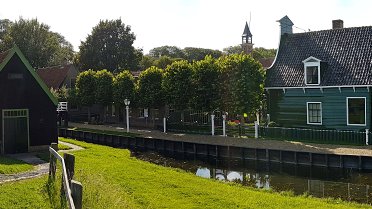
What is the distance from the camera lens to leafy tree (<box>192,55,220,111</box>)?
32.1 m

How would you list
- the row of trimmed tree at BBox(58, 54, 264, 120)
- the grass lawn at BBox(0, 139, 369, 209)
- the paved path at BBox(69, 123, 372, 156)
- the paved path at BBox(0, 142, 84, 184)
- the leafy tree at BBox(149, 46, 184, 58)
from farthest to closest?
the leafy tree at BBox(149, 46, 184, 58) < the row of trimmed tree at BBox(58, 54, 264, 120) < the paved path at BBox(69, 123, 372, 156) < the paved path at BBox(0, 142, 84, 184) < the grass lawn at BBox(0, 139, 369, 209)

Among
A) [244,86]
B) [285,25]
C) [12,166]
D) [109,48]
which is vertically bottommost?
[12,166]

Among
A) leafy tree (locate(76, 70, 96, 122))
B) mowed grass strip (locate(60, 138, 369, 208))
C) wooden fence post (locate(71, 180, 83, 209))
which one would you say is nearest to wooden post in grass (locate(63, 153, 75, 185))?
mowed grass strip (locate(60, 138, 369, 208))

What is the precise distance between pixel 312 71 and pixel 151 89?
14089 millimetres

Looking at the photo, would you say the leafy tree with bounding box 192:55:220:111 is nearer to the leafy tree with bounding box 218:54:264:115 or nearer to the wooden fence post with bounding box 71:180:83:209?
the leafy tree with bounding box 218:54:264:115

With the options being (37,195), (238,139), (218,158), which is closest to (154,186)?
(37,195)

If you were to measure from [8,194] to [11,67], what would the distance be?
11.1 metres

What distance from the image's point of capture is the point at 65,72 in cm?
5125

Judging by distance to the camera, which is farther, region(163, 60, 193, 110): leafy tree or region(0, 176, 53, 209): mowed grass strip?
region(163, 60, 193, 110): leafy tree

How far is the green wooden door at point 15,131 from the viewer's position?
21875mm

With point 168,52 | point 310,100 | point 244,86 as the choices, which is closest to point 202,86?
Result: point 244,86

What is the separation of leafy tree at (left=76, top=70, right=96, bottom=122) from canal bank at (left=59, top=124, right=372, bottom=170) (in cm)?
1004

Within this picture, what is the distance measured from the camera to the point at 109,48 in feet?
221

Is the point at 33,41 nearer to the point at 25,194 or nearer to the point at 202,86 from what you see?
the point at 202,86
